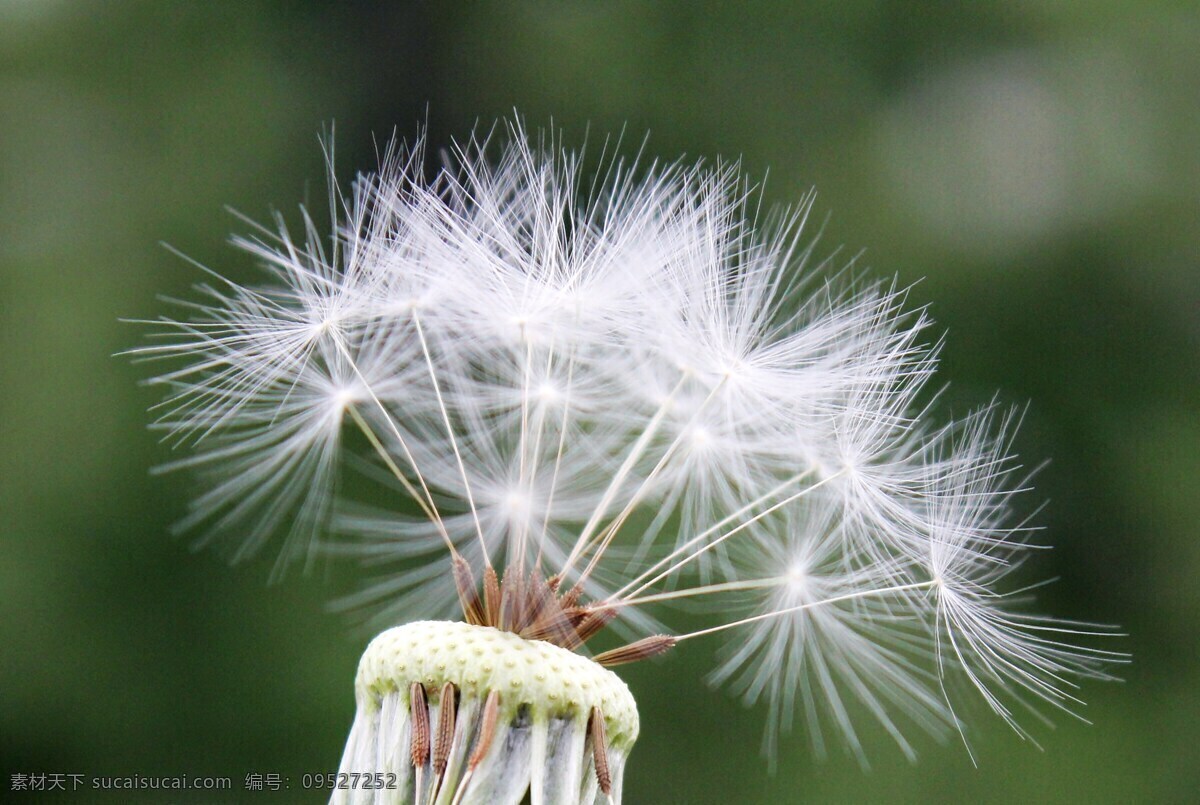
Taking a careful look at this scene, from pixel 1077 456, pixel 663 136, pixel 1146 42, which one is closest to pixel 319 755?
pixel 663 136

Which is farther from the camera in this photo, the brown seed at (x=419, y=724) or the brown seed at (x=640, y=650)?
the brown seed at (x=640, y=650)

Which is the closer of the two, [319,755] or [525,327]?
[525,327]

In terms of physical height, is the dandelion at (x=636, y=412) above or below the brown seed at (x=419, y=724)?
above

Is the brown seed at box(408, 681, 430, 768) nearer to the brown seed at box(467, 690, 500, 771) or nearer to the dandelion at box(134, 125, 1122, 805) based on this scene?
the brown seed at box(467, 690, 500, 771)

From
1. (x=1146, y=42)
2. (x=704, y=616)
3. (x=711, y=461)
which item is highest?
(x=1146, y=42)

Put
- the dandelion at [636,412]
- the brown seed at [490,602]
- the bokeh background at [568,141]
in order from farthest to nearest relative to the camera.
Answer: the bokeh background at [568,141], the dandelion at [636,412], the brown seed at [490,602]

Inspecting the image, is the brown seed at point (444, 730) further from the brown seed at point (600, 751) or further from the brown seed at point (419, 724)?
the brown seed at point (600, 751)

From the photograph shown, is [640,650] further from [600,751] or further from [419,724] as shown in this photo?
[419,724]

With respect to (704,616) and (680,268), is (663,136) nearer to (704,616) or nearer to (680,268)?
(704,616)

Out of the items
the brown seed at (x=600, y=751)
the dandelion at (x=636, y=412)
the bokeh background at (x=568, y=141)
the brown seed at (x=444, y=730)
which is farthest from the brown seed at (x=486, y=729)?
the bokeh background at (x=568, y=141)

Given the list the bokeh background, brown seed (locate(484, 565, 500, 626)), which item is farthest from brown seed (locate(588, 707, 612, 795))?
the bokeh background

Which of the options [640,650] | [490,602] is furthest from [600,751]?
[490,602]
